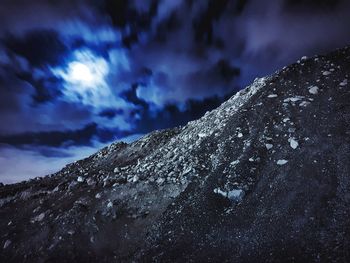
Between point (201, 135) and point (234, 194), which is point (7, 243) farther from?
point (201, 135)

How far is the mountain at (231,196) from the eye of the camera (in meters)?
8.02

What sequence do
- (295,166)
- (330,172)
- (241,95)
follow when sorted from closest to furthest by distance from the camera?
1. (330,172)
2. (295,166)
3. (241,95)

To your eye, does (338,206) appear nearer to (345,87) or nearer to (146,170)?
(345,87)

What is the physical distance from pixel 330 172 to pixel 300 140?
2.02m

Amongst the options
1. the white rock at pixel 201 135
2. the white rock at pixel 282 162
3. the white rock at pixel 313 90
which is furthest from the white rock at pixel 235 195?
the white rock at pixel 313 90

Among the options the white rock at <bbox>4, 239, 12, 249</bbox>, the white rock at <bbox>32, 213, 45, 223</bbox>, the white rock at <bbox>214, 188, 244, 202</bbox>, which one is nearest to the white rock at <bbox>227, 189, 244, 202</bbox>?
the white rock at <bbox>214, 188, 244, 202</bbox>

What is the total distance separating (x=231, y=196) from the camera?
32.4 ft

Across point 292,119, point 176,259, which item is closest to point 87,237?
point 176,259

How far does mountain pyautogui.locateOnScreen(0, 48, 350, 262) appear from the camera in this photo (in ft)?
26.3

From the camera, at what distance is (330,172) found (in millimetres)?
9188

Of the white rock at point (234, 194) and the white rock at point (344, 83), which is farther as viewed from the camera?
the white rock at point (344, 83)

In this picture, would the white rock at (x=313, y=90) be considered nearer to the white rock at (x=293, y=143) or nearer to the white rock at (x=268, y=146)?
the white rock at (x=293, y=143)

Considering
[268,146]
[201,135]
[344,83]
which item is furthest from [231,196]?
[344,83]

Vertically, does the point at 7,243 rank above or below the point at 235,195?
above
